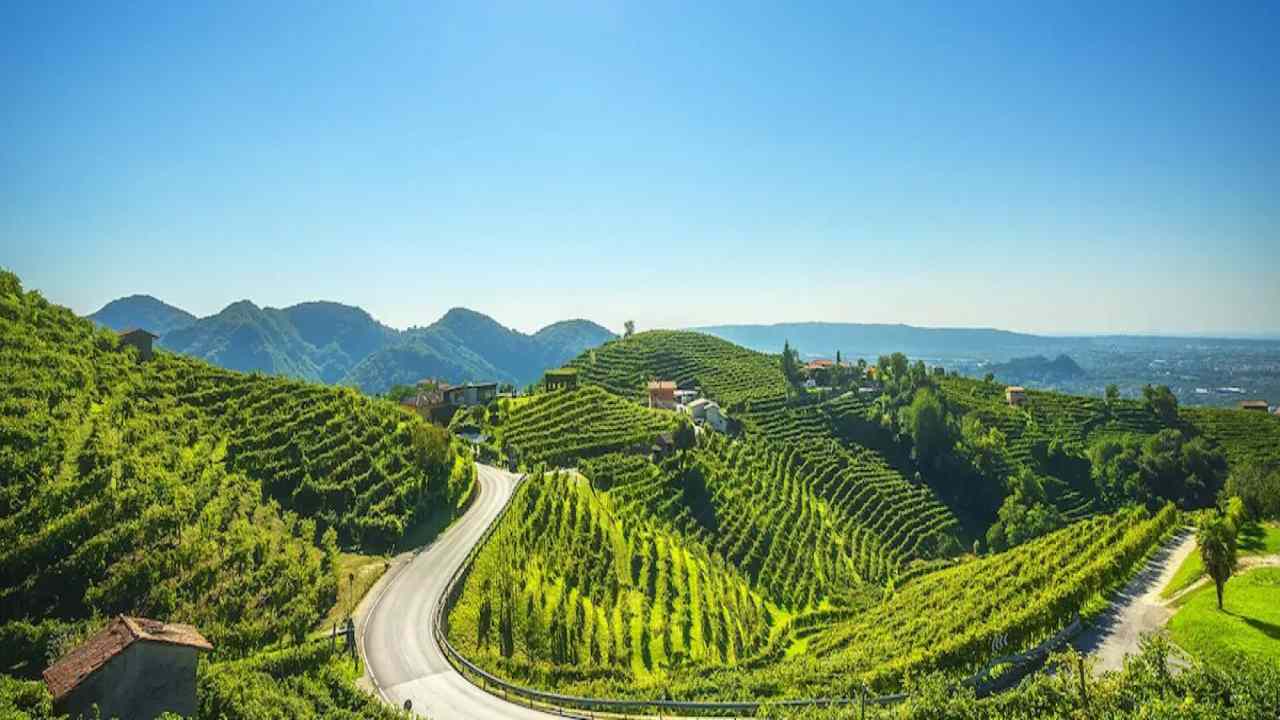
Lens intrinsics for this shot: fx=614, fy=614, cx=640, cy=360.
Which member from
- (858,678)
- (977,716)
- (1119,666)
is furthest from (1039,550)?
(977,716)

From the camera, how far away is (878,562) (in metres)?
62.0

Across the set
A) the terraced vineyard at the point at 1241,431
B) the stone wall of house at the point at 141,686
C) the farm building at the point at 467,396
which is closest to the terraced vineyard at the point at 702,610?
the stone wall of house at the point at 141,686

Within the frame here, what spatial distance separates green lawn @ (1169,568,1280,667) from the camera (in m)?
28.3

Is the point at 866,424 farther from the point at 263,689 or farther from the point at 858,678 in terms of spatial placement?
the point at 263,689

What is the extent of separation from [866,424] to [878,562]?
34.4 metres

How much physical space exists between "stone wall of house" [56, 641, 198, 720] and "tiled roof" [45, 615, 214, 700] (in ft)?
0.66

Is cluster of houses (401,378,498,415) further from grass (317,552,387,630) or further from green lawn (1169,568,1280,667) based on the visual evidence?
green lawn (1169,568,1280,667)

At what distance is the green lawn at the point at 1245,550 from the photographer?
37869 millimetres

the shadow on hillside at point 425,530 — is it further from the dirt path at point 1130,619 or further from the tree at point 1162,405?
the tree at point 1162,405

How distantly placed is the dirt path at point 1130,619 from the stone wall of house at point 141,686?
3878cm

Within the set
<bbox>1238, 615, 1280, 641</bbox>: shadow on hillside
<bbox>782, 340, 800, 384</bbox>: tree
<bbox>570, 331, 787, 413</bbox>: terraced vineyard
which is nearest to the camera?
<bbox>1238, 615, 1280, 641</bbox>: shadow on hillside

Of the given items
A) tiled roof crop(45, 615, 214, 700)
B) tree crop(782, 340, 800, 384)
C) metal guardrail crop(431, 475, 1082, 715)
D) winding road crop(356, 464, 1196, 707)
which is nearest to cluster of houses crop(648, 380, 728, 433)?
tree crop(782, 340, 800, 384)

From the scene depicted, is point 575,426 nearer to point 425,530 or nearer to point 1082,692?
point 425,530

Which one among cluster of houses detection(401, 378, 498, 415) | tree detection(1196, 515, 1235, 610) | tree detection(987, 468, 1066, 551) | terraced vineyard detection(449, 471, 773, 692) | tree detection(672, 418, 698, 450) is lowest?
tree detection(987, 468, 1066, 551)
